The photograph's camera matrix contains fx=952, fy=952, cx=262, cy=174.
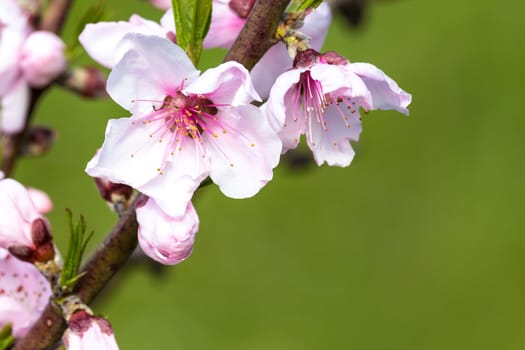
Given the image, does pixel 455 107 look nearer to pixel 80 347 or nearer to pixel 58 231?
pixel 58 231

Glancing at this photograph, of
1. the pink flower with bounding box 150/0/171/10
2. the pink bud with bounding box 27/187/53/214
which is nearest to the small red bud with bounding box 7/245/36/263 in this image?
the pink bud with bounding box 27/187/53/214

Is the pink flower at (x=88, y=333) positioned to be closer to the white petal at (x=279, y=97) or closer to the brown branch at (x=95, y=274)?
the brown branch at (x=95, y=274)

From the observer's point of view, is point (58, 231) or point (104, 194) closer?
point (104, 194)

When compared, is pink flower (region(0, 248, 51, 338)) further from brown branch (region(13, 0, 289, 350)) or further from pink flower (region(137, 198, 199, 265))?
pink flower (region(137, 198, 199, 265))

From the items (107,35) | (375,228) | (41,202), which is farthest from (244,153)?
(375,228)

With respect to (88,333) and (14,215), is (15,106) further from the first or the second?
(88,333)

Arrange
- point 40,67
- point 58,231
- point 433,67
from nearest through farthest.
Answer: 1. point 40,67
2. point 58,231
3. point 433,67

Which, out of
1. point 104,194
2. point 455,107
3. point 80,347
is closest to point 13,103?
point 104,194
